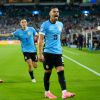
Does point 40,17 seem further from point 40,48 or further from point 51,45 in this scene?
point 40,48

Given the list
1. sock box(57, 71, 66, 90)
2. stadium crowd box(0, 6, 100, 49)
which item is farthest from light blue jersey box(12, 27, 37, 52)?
stadium crowd box(0, 6, 100, 49)

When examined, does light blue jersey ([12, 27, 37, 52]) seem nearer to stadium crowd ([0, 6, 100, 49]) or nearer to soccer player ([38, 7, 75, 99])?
soccer player ([38, 7, 75, 99])

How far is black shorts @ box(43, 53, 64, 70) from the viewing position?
1071cm

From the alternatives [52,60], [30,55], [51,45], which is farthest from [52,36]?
[30,55]

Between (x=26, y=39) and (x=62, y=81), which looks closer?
(x=62, y=81)

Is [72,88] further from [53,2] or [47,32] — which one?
[53,2]

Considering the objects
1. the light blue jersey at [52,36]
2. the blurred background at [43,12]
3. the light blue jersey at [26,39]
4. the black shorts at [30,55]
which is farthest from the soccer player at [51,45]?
the blurred background at [43,12]

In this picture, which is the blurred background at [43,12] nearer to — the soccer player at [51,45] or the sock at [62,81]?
the soccer player at [51,45]

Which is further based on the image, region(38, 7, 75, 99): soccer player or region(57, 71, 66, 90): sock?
region(38, 7, 75, 99): soccer player

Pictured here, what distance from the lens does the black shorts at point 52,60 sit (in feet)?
35.1

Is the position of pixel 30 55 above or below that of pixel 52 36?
below

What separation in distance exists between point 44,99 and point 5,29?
72.0 metres

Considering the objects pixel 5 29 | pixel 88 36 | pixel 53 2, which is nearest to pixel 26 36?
pixel 88 36

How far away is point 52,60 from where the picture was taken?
424 inches
